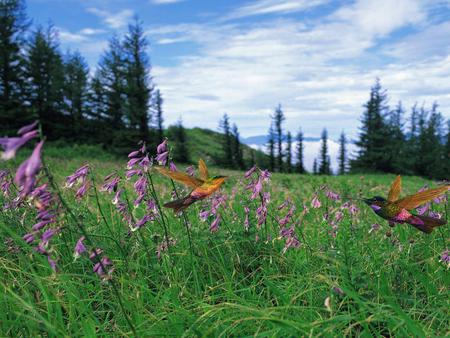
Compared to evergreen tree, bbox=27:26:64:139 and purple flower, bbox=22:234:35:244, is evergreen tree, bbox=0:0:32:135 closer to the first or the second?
evergreen tree, bbox=27:26:64:139

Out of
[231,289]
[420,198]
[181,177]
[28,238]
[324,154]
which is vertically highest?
[181,177]

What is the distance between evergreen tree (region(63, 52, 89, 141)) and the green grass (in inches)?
1852

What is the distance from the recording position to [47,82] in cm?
4450

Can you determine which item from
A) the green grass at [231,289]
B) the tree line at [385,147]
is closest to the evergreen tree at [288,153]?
the tree line at [385,147]

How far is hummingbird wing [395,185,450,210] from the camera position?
151cm

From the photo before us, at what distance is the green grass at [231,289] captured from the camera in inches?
78.7

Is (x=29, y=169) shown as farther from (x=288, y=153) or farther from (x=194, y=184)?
(x=288, y=153)

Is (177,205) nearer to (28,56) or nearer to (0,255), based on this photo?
(0,255)

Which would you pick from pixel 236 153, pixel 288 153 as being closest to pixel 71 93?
pixel 236 153

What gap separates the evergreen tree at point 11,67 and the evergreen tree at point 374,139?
43602 mm

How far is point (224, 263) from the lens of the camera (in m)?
3.07

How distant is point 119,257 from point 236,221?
1553 millimetres

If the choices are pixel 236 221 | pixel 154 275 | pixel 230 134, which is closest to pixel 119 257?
pixel 154 275

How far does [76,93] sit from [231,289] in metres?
A: 51.7
